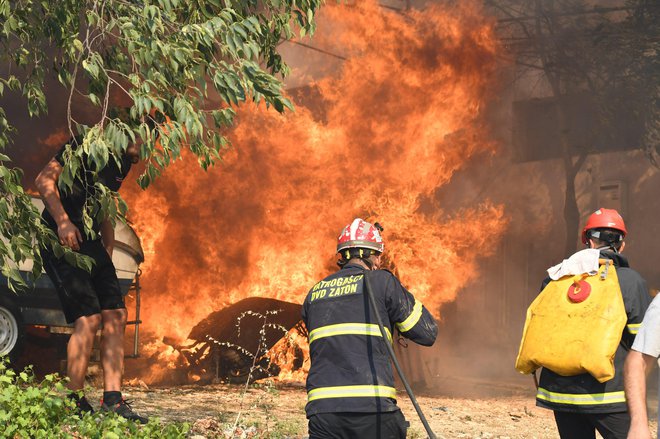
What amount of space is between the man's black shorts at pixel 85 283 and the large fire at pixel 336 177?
797 cm

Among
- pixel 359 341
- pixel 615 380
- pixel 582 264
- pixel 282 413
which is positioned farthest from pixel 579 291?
pixel 282 413

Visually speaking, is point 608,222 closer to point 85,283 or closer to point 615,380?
point 615,380

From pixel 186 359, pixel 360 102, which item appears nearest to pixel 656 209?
pixel 360 102

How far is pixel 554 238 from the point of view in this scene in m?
16.1

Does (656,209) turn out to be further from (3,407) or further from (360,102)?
(3,407)

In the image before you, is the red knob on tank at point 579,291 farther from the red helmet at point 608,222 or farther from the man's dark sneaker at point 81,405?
the man's dark sneaker at point 81,405

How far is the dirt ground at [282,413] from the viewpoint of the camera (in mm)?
6910

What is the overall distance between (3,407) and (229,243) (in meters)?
9.26

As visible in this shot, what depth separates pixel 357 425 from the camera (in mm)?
A: 3990

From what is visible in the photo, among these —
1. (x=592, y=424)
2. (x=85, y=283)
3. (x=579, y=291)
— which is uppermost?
(x=85, y=283)

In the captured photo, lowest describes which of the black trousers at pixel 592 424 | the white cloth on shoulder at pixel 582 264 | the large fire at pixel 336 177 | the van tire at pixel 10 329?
the black trousers at pixel 592 424

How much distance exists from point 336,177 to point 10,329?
663cm

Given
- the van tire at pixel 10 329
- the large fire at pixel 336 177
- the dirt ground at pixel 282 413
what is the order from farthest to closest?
the large fire at pixel 336 177 → the van tire at pixel 10 329 → the dirt ground at pixel 282 413

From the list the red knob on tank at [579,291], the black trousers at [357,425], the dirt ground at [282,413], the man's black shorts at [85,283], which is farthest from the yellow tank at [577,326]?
the man's black shorts at [85,283]
